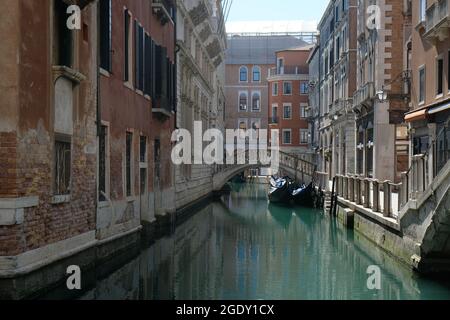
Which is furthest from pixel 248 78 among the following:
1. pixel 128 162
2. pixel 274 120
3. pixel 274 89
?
pixel 128 162

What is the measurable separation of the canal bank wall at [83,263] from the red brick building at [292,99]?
108 feet

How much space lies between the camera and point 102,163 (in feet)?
38.2

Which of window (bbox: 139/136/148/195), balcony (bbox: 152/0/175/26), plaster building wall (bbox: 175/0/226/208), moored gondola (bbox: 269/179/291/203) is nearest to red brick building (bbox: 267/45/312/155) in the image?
plaster building wall (bbox: 175/0/226/208)

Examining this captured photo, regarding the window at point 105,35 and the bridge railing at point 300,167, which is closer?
the window at point 105,35

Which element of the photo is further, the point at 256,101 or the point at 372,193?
the point at 256,101

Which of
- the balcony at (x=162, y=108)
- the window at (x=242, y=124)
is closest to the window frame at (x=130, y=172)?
the balcony at (x=162, y=108)

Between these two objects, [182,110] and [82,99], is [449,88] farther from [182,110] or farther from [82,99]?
[182,110]

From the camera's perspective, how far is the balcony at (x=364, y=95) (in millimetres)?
21344

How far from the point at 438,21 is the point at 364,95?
9002 mm

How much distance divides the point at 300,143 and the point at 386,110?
28.6 meters

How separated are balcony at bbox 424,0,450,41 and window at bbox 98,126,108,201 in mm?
7310

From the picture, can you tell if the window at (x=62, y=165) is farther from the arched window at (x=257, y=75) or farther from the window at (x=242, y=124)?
the arched window at (x=257, y=75)

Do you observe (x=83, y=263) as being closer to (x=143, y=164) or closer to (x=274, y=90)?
(x=143, y=164)

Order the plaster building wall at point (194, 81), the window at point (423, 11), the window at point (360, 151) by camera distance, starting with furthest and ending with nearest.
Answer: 1. the window at point (360, 151)
2. the plaster building wall at point (194, 81)
3. the window at point (423, 11)
